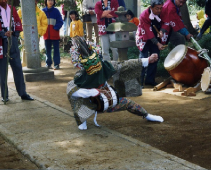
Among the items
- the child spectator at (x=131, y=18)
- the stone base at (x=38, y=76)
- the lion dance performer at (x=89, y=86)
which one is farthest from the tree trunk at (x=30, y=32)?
the lion dance performer at (x=89, y=86)

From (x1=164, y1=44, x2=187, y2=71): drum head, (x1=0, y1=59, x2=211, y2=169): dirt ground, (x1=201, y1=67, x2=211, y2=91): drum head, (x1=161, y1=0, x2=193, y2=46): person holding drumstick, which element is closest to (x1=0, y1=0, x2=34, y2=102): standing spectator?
(x1=0, y1=59, x2=211, y2=169): dirt ground

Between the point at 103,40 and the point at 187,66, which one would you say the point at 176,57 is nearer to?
the point at 187,66

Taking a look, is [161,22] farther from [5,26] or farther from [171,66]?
[5,26]

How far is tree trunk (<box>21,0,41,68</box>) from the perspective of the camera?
764cm

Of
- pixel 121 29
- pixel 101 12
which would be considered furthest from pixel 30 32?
pixel 121 29

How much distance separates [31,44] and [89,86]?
13.4 ft

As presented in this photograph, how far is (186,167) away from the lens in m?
2.99

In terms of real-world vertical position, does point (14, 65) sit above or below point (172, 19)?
below

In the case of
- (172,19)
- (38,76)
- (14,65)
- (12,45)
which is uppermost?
(172,19)

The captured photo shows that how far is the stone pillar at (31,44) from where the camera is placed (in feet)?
25.1

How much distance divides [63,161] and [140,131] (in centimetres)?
125

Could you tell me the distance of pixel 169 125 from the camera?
4.34 metres

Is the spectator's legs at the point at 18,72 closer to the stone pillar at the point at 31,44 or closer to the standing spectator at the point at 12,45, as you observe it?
the standing spectator at the point at 12,45

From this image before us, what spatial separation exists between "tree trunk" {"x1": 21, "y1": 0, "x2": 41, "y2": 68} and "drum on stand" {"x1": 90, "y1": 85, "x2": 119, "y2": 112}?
160 inches
